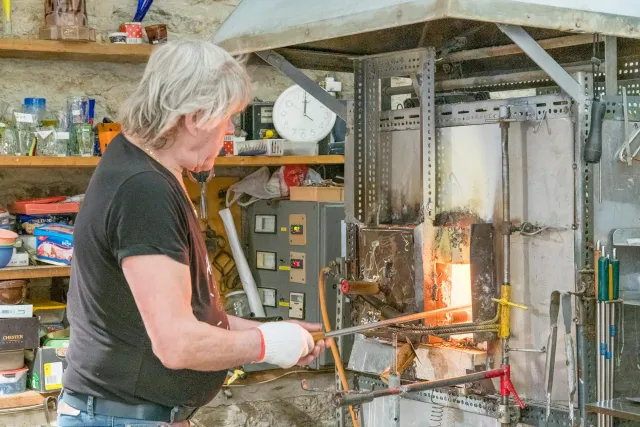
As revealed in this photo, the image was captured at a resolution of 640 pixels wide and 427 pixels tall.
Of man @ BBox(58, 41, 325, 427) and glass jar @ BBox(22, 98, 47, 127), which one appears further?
glass jar @ BBox(22, 98, 47, 127)

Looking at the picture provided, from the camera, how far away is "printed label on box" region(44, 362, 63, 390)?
402 cm

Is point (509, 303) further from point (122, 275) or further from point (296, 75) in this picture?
point (122, 275)

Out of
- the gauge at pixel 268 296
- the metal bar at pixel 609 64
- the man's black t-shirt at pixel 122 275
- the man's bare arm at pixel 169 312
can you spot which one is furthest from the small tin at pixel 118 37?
the man's bare arm at pixel 169 312

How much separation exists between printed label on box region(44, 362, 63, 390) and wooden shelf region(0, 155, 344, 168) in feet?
2.99

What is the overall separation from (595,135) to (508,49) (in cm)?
53

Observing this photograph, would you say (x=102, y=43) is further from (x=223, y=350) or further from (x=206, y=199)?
(x=223, y=350)

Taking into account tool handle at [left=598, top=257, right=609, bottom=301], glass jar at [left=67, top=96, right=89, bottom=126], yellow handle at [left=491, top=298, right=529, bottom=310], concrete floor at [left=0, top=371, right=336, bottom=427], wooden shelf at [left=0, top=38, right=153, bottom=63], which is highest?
wooden shelf at [left=0, top=38, right=153, bottom=63]

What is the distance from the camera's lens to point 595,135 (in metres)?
2.71

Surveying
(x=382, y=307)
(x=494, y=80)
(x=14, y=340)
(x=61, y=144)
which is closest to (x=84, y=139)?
(x=61, y=144)

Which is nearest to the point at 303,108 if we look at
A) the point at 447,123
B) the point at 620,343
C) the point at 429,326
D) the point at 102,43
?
the point at 102,43

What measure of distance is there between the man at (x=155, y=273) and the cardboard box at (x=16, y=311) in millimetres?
2079

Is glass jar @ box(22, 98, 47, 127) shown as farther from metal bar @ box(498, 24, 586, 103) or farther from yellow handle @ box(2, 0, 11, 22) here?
metal bar @ box(498, 24, 586, 103)

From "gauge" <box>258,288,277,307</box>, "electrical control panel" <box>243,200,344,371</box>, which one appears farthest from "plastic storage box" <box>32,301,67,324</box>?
"gauge" <box>258,288,277,307</box>

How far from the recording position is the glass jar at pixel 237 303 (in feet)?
16.4
